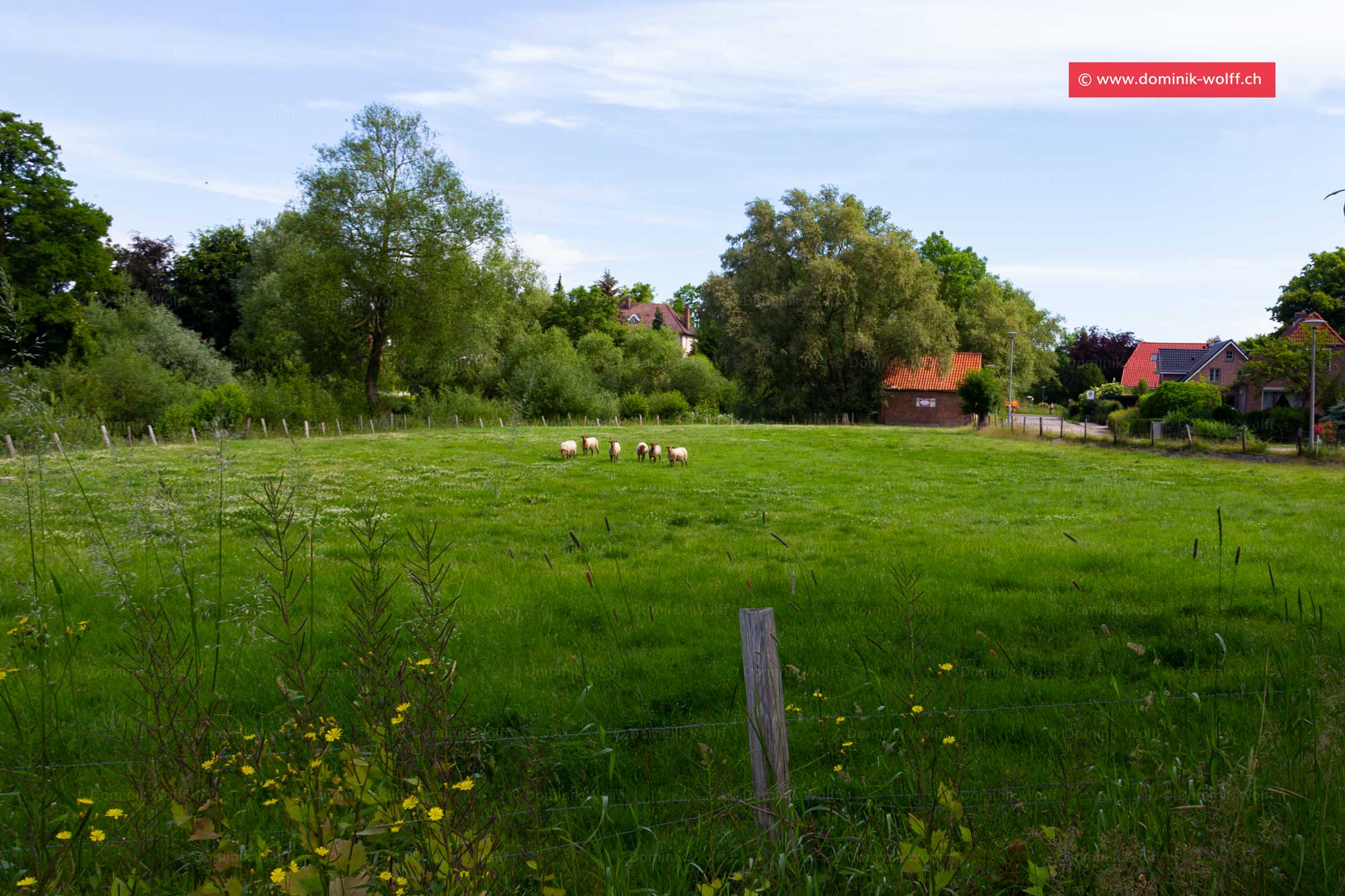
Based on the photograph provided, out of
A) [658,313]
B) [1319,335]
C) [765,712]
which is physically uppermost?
[658,313]

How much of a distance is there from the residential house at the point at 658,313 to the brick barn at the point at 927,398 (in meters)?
54.2

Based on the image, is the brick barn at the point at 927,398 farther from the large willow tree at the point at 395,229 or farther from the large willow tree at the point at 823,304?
the large willow tree at the point at 395,229

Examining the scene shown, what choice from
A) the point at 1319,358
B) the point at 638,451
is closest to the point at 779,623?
the point at 638,451

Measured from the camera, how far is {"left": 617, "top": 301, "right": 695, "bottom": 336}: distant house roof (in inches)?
4621

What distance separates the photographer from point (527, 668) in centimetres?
581

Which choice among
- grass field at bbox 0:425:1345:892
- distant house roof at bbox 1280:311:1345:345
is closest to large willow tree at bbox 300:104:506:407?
grass field at bbox 0:425:1345:892

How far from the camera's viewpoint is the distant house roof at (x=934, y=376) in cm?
6222

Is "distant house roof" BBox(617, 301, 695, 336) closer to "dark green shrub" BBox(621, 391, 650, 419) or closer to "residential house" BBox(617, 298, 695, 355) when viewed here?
"residential house" BBox(617, 298, 695, 355)

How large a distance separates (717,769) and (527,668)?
205cm

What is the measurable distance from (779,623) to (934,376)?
196ft

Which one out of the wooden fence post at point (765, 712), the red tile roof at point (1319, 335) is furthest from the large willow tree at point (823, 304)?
the wooden fence post at point (765, 712)

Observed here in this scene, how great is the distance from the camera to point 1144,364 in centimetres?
9338

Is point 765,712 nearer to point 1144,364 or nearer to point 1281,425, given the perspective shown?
point 1281,425

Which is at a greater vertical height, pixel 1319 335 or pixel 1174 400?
pixel 1319 335
